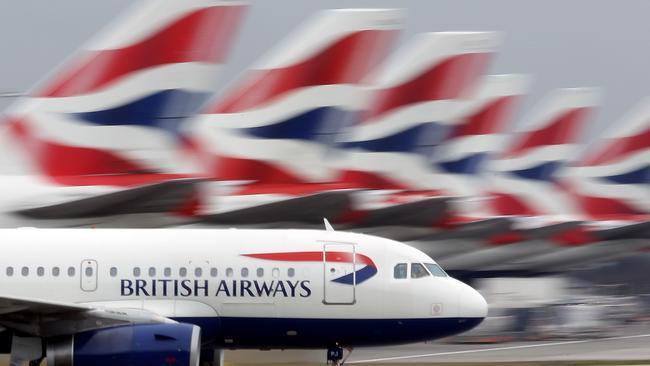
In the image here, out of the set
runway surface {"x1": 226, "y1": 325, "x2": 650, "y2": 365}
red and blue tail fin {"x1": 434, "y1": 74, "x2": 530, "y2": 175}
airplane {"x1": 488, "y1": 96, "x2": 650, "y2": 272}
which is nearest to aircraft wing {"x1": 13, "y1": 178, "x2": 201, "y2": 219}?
runway surface {"x1": 226, "y1": 325, "x2": 650, "y2": 365}

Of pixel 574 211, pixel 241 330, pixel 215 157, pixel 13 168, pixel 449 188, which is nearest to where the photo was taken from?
pixel 241 330

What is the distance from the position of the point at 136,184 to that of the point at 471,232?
18.8 m

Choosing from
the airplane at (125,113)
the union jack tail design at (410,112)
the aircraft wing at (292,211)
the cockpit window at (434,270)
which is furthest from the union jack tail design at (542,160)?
the cockpit window at (434,270)

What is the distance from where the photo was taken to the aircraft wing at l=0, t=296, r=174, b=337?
17.3m

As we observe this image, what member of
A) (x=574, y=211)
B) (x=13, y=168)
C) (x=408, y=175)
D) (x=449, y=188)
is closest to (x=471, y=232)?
(x=449, y=188)

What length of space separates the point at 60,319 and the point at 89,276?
51.6 inches

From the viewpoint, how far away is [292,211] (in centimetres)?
3447

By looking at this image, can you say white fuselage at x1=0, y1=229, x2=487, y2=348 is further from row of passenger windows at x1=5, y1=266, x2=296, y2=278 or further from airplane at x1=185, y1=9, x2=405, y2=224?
airplane at x1=185, y1=9, x2=405, y2=224

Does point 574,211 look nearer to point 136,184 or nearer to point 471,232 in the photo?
point 471,232

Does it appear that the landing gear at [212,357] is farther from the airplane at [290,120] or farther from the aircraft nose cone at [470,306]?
the airplane at [290,120]

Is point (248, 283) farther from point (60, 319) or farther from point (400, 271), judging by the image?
point (60, 319)

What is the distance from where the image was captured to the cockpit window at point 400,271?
1931 centimetres

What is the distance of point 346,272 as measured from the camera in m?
19.1

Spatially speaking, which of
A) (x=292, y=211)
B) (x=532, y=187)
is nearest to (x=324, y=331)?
(x=292, y=211)
